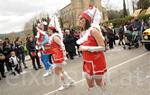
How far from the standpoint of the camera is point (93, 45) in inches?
229

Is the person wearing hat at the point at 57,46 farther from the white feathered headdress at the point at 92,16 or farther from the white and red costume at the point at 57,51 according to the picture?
the white feathered headdress at the point at 92,16

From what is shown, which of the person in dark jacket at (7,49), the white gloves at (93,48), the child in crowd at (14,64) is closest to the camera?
the white gloves at (93,48)

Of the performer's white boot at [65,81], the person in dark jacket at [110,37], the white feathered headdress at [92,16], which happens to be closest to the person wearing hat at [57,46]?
the performer's white boot at [65,81]

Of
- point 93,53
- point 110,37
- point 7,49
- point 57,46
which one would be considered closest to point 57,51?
point 57,46

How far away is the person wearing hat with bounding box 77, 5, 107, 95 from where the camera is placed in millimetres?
5730

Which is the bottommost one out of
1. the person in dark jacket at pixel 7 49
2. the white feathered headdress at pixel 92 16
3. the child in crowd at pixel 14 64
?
the child in crowd at pixel 14 64

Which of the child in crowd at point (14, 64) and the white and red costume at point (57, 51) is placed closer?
the white and red costume at point (57, 51)

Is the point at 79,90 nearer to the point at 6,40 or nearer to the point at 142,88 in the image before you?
the point at 142,88

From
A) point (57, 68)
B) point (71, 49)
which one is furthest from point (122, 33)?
point (57, 68)

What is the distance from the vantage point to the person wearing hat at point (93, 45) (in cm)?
573

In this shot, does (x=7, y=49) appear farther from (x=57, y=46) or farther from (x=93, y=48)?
(x=93, y=48)

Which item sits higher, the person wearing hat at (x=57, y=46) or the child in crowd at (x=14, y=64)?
the person wearing hat at (x=57, y=46)

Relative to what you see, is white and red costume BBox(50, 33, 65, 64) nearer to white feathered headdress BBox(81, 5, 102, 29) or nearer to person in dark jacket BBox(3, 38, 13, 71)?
white feathered headdress BBox(81, 5, 102, 29)

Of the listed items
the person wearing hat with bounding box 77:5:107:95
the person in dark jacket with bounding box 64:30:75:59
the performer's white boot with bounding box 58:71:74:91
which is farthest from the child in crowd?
the person wearing hat with bounding box 77:5:107:95
